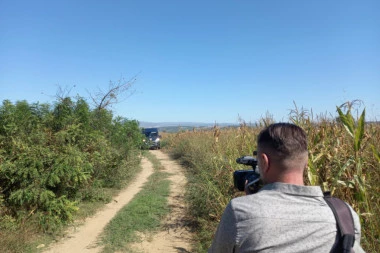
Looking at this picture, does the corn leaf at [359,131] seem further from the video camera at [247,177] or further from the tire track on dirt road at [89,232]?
the tire track on dirt road at [89,232]

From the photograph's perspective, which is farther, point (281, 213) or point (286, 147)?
point (286, 147)

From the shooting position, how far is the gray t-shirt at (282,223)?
4.17 feet

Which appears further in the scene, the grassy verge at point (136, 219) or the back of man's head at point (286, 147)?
the grassy verge at point (136, 219)

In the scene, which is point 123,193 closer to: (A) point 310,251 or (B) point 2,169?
(B) point 2,169

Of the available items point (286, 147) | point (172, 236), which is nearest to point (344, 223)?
point (286, 147)

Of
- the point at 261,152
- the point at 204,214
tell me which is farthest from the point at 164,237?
the point at 261,152

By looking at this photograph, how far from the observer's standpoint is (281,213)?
4.24 ft

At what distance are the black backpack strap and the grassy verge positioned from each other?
4.10 m

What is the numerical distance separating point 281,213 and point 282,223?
43 mm

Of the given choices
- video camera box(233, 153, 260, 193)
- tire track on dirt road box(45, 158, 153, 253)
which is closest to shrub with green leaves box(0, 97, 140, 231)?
tire track on dirt road box(45, 158, 153, 253)

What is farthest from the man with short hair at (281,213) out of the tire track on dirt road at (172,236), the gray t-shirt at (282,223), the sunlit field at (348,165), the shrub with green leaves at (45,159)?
Answer: the shrub with green leaves at (45,159)

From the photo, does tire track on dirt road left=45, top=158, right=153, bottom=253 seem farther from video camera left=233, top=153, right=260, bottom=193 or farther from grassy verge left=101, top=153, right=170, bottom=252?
video camera left=233, top=153, right=260, bottom=193

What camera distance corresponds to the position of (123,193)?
28.6 feet

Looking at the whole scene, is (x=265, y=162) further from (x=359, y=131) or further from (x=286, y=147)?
(x=359, y=131)
